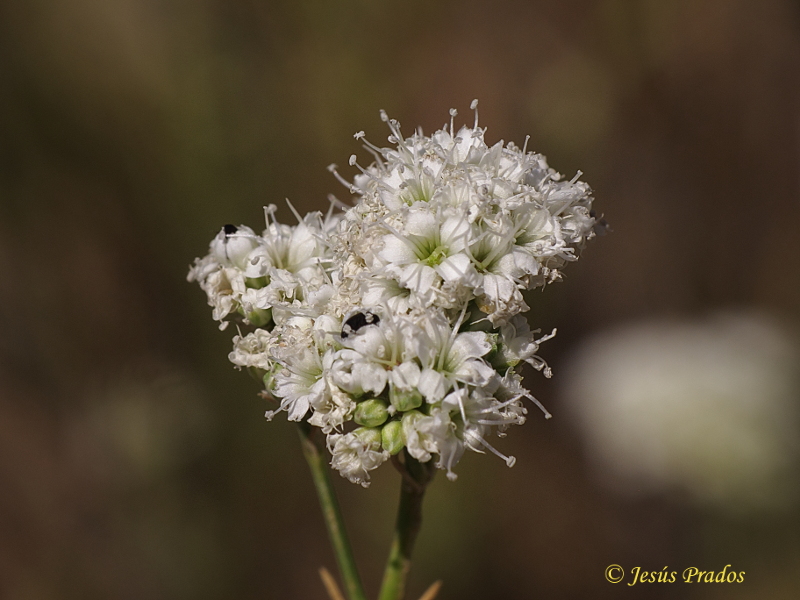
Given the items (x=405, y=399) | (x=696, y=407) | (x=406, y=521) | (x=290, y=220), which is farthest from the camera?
(x=290, y=220)

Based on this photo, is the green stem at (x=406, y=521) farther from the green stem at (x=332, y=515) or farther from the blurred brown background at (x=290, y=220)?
the blurred brown background at (x=290, y=220)

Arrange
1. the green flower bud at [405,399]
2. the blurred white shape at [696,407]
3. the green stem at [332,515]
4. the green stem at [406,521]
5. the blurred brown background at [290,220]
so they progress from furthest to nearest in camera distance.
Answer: the blurred brown background at [290,220], the blurred white shape at [696,407], the green stem at [332,515], the green stem at [406,521], the green flower bud at [405,399]

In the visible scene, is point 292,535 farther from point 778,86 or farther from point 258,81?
point 778,86

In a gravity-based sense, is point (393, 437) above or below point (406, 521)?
above

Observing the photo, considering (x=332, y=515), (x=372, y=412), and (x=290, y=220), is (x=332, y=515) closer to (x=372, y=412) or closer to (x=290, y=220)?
(x=372, y=412)

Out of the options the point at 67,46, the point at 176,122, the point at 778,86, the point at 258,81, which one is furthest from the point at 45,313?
the point at 778,86

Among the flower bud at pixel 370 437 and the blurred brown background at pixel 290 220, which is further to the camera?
the blurred brown background at pixel 290 220

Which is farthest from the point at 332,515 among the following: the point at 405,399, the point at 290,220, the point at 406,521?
the point at 290,220

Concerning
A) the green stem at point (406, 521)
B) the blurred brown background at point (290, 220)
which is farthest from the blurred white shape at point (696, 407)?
the green stem at point (406, 521)
